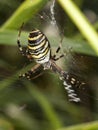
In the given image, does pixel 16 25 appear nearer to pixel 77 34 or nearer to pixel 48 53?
pixel 48 53

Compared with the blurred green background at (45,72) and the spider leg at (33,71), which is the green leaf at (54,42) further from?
the spider leg at (33,71)

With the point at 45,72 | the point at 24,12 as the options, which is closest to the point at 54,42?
the point at 24,12

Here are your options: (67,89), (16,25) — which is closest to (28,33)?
(16,25)

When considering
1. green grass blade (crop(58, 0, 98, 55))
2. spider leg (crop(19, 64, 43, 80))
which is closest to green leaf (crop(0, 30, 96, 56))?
spider leg (crop(19, 64, 43, 80))

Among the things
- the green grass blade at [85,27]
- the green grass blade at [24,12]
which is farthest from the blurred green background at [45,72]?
the green grass blade at [85,27]

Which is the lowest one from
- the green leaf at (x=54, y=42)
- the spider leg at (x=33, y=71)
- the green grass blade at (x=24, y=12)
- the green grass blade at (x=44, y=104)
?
the green grass blade at (x=44, y=104)

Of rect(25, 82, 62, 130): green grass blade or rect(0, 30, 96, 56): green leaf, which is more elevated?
rect(0, 30, 96, 56): green leaf

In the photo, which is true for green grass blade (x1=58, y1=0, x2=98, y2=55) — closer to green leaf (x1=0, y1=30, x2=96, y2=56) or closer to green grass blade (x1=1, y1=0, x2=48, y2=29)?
green grass blade (x1=1, y1=0, x2=48, y2=29)
